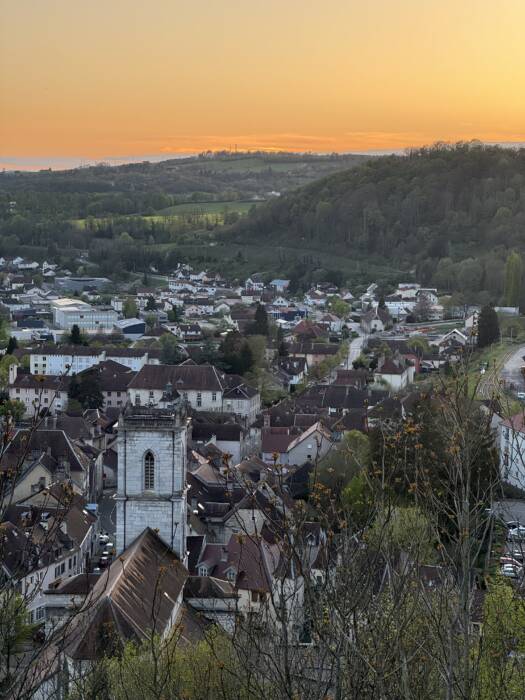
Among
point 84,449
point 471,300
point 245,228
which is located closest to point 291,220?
point 245,228

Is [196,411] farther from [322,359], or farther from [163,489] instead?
[163,489]

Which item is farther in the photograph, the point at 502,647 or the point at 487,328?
the point at 487,328

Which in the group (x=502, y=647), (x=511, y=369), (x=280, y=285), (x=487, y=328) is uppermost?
(x=502, y=647)

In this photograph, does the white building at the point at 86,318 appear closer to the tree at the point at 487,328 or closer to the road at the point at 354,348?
the road at the point at 354,348

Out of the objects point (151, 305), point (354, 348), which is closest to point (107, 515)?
point (354, 348)

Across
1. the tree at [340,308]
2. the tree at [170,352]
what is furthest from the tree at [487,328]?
the tree at [340,308]

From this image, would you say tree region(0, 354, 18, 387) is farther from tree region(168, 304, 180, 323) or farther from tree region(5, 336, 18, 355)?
tree region(168, 304, 180, 323)

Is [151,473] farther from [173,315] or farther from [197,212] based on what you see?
[197,212]
